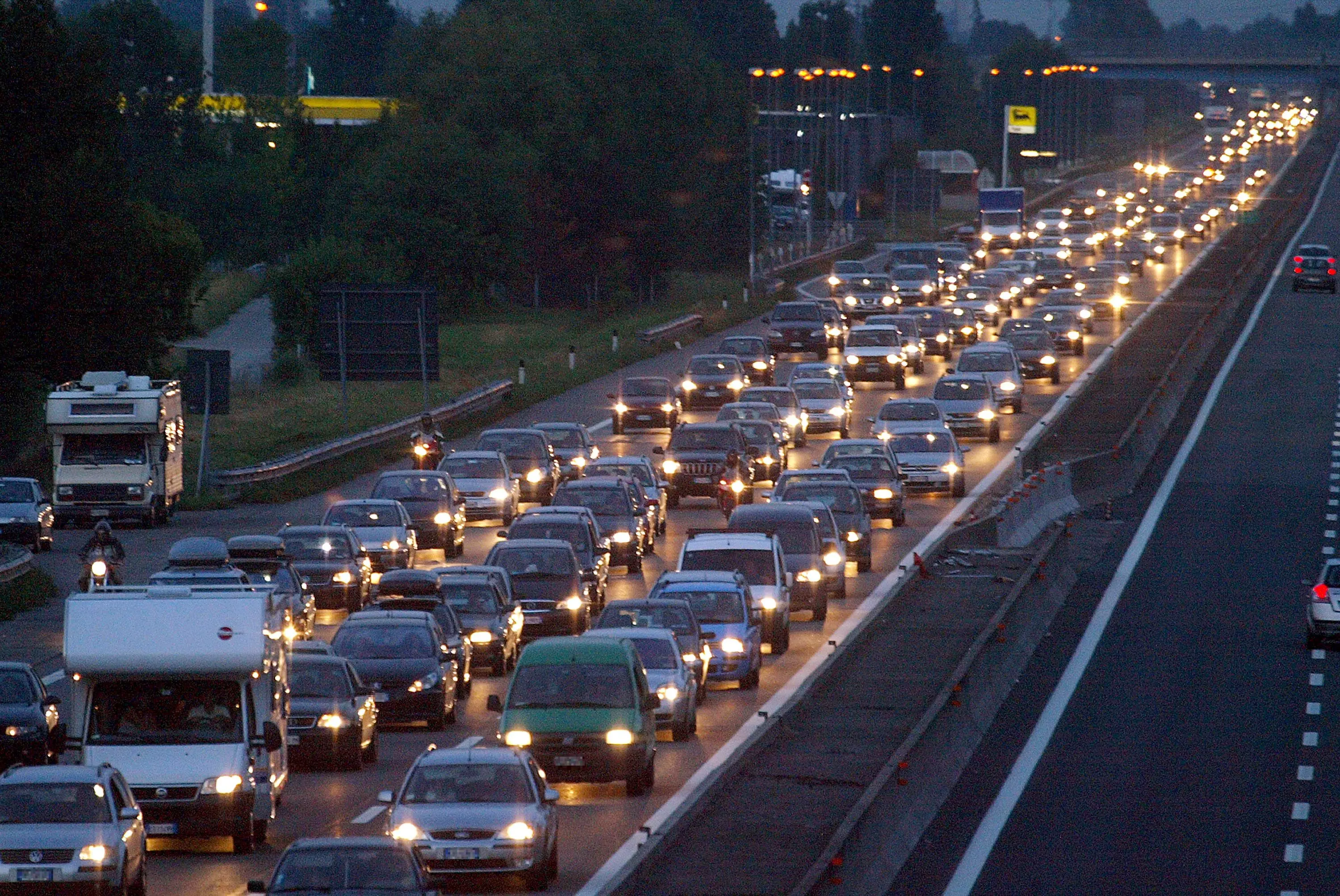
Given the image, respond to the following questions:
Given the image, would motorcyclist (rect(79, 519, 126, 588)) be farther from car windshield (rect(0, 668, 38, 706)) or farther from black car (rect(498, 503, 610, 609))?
car windshield (rect(0, 668, 38, 706))

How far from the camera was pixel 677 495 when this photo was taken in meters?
53.0

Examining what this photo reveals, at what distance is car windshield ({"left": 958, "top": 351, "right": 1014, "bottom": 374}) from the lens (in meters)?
67.2

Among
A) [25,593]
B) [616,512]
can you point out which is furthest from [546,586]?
[25,593]

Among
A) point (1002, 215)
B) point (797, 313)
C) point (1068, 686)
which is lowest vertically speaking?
point (1068, 686)

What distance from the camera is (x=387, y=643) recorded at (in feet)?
100

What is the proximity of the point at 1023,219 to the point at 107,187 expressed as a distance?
242 ft

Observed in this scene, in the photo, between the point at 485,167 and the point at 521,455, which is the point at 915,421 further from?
the point at 485,167

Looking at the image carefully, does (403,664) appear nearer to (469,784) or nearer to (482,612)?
(482,612)

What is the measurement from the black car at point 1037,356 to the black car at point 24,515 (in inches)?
1335

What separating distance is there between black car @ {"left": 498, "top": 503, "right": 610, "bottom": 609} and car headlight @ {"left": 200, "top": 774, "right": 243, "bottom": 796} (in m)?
16.4

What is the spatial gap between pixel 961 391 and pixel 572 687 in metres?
37.7

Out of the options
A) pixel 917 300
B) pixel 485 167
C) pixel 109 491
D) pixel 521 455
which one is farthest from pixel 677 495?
pixel 485 167

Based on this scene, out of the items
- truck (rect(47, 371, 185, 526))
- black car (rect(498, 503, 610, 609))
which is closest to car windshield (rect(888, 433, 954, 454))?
black car (rect(498, 503, 610, 609))

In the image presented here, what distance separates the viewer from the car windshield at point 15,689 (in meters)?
26.8
